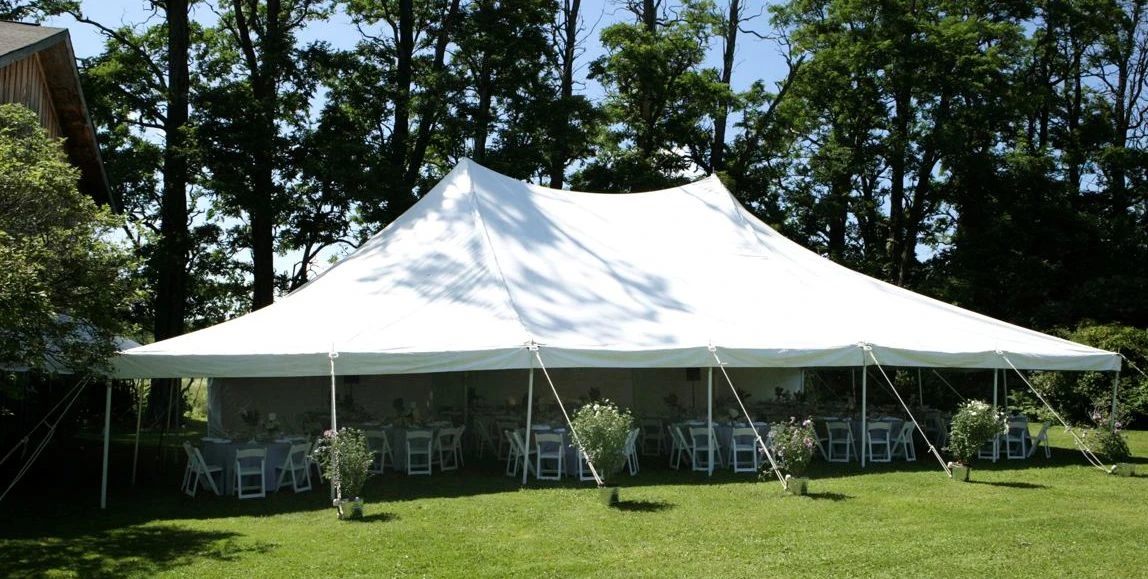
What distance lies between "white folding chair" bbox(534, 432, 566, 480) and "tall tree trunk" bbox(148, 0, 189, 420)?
10867 mm

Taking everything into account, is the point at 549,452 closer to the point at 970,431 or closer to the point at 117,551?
the point at 970,431

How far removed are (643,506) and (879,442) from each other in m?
4.53

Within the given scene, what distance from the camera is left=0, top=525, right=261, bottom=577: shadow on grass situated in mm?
6793

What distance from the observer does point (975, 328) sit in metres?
12.6

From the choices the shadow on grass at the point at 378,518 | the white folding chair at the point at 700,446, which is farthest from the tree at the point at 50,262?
the white folding chair at the point at 700,446

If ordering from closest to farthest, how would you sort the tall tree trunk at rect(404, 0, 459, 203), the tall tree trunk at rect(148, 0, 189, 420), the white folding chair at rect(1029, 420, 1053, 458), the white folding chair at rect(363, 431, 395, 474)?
the white folding chair at rect(363, 431, 395, 474), the white folding chair at rect(1029, 420, 1053, 458), the tall tree trunk at rect(148, 0, 189, 420), the tall tree trunk at rect(404, 0, 459, 203)

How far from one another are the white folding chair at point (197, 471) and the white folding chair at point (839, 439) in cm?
723

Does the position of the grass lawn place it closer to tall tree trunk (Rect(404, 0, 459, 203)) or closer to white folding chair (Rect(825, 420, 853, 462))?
white folding chair (Rect(825, 420, 853, 462))

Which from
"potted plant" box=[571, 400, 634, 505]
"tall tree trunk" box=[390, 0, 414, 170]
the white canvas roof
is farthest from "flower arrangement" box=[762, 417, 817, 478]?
"tall tree trunk" box=[390, 0, 414, 170]

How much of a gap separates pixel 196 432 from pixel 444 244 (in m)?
9.07

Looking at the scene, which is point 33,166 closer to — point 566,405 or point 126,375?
point 126,375

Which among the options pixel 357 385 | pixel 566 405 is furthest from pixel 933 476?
pixel 357 385

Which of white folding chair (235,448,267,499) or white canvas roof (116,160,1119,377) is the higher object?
white canvas roof (116,160,1119,377)

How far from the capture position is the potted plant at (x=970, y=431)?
419 inches
